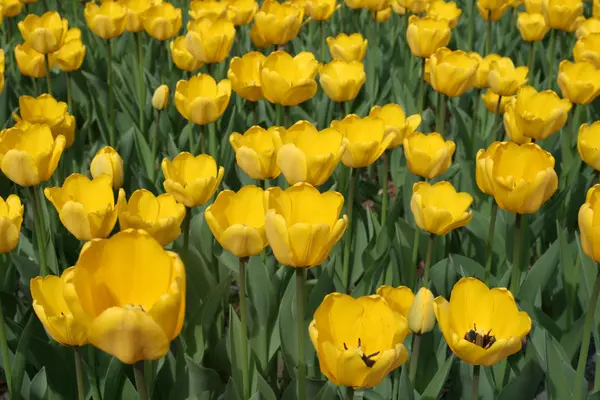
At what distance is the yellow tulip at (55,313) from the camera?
1.37 meters

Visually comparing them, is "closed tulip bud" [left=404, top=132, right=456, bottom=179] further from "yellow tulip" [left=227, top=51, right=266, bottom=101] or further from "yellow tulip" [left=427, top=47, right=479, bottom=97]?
"yellow tulip" [left=227, top=51, right=266, bottom=101]

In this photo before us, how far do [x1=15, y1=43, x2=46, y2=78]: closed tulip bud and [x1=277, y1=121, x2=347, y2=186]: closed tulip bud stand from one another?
1713mm

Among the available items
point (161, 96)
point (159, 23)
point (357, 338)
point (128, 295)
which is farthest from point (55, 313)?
point (159, 23)

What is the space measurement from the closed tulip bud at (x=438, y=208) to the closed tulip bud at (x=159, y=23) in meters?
1.82

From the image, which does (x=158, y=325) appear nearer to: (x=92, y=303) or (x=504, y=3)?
(x=92, y=303)

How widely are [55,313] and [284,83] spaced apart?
1.21m

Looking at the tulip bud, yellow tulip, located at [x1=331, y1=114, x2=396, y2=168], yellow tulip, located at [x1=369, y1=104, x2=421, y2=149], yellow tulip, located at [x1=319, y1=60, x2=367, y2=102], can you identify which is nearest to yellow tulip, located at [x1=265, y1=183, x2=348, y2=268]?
the tulip bud

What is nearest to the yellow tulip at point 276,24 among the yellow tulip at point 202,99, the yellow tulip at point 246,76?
the yellow tulip at point 246,76

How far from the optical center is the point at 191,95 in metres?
2.62

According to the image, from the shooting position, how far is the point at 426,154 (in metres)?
2.20

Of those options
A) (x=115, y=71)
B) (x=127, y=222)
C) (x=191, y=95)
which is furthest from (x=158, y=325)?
(x=115, y=71)

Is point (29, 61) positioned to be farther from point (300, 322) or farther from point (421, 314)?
point (421, 314)

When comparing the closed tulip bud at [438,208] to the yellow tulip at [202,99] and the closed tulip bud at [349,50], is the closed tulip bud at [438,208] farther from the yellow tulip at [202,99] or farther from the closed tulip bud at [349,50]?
the closed tulip bud at [349,50]

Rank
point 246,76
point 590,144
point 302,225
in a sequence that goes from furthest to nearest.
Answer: point 246,76, point 590,144, point 302,225
